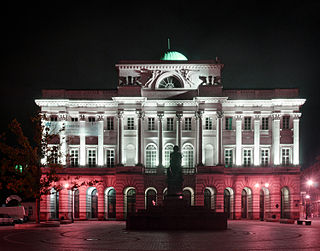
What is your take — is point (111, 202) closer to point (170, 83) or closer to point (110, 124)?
point (110, 124)

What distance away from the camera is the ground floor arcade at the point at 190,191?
6369 centimetres

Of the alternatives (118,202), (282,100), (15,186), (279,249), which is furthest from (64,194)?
(279,249)

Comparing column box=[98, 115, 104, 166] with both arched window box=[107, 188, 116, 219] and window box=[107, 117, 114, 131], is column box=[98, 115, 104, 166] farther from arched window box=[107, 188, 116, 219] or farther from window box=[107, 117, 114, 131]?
arched window box=[107, 188, 116, 219]

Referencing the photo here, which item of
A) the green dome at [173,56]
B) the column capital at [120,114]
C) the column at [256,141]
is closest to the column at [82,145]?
the column capital at [120,114]

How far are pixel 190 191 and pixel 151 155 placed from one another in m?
6.82

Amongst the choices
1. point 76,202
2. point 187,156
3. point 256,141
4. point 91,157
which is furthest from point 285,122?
point 76,202

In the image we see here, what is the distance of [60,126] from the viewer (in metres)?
66.1

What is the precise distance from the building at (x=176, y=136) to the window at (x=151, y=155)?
0.42ft

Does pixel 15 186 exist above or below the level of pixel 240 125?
below

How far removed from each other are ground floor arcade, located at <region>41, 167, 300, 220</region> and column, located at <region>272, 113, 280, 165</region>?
1.80 m

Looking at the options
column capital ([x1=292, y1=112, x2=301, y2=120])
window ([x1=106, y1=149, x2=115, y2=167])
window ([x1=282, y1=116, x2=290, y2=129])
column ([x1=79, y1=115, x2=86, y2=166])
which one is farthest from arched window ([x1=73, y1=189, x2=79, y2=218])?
column capital ([x1=292, y1=112, x2=301, y2=120])

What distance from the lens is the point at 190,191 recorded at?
6550cm

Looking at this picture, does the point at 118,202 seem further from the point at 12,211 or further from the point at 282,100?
the point at 282,100

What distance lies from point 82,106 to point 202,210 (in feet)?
111
